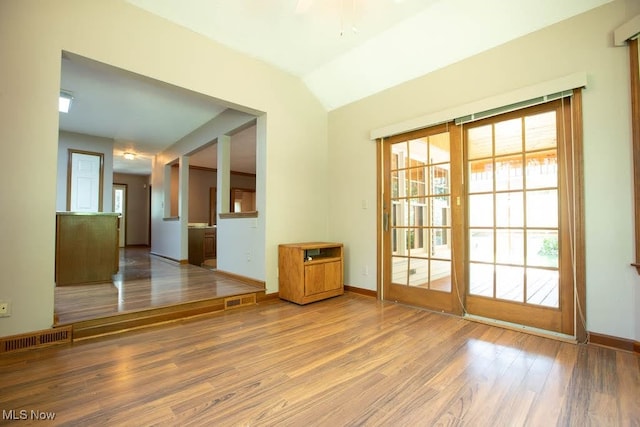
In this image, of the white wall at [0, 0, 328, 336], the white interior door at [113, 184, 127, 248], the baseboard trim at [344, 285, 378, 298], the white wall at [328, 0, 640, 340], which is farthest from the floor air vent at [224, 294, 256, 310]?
the white interior door at [113, 184, 127, 248]

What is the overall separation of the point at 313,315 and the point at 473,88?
2.85 m

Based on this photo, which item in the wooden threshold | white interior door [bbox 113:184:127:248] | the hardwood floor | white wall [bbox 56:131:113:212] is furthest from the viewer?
white interior door [bbox 113:184:127:248]

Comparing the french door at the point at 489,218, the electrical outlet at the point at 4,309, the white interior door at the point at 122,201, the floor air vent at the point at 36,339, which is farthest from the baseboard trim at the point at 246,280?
the white interior door at the point at 122,201

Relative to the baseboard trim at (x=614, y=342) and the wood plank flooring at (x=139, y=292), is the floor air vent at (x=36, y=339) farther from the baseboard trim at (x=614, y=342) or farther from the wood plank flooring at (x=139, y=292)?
the baseboard trim at (x=614, y=342)

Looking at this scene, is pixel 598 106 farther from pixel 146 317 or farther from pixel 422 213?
pixel 146 317

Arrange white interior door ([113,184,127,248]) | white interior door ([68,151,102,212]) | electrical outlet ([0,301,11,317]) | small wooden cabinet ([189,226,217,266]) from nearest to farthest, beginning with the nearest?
electrical outlet ([0,301,11,317]), white interior door ([68,151,102,212]), small wooden cabinet ([189,226,217,266]), white interior door ([113,184,127,248])

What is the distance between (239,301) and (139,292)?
1163 mm

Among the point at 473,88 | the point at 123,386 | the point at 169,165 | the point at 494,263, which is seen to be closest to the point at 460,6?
the point at 473,88

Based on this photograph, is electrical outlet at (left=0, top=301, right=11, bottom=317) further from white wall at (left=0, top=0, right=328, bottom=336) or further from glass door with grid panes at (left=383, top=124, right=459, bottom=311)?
glass door with grid panes at (left=383, top=124, right=459, bottom=311)

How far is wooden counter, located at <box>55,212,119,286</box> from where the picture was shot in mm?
3736

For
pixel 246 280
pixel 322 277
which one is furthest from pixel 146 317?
pixel 322 277

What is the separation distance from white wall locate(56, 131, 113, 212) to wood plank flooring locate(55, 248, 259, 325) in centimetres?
212

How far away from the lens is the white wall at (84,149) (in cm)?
561

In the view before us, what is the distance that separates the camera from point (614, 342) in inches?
84.4
